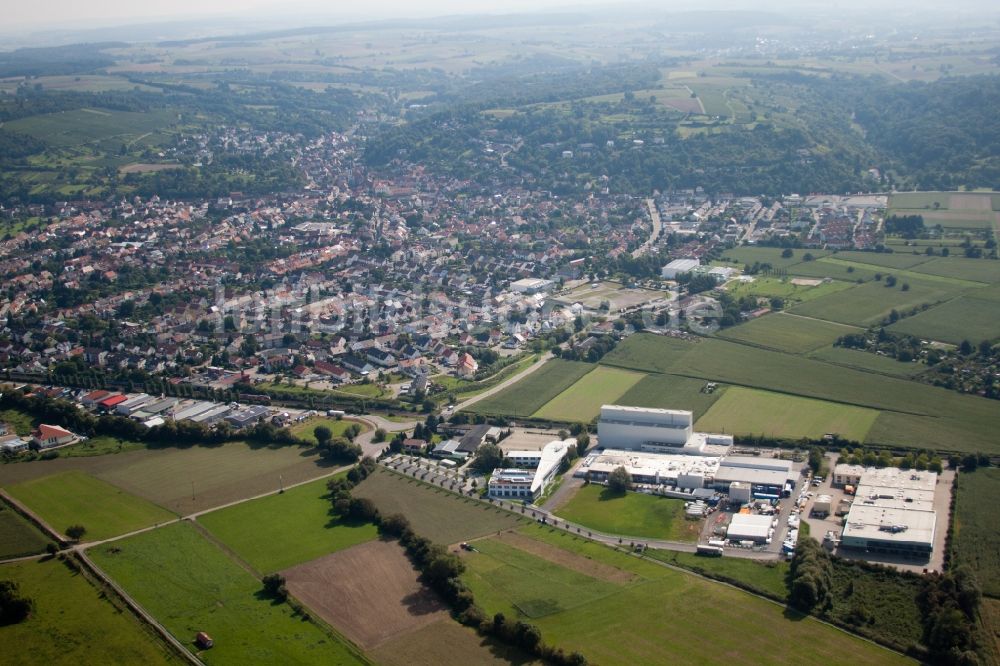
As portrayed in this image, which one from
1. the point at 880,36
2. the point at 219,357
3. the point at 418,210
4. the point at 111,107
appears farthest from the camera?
the point at 880,36

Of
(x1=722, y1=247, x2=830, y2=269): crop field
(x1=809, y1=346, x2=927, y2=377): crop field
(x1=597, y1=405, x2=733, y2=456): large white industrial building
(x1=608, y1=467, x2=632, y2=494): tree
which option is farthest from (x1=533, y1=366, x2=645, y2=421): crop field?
(x1=722, y1=247, x2=830, y2=269): crop field

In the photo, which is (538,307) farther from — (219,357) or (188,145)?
(188,145)

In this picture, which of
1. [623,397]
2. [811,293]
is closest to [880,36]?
[811,293]

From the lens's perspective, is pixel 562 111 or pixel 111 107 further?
pixel 111 107

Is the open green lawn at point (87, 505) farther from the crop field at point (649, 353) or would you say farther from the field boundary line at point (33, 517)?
the crop field at point (649, 353)

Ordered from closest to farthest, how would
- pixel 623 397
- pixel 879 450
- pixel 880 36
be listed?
pixel 879 450 < pixel 623 397 < pixel 880 36

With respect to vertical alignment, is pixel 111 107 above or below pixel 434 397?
above

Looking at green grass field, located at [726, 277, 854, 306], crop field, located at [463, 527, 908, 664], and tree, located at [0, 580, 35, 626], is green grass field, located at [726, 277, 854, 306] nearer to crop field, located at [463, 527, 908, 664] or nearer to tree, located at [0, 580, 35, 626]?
crop field, located at [463, 527, 908, 664]
